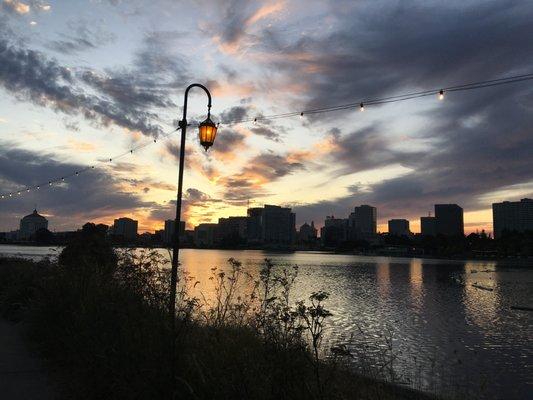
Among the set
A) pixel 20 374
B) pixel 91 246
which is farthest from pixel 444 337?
pixel 20 374

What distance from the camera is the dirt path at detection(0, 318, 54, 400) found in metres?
5.87

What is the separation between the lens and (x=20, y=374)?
266 inches

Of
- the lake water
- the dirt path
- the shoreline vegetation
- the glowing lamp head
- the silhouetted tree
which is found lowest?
the lake water

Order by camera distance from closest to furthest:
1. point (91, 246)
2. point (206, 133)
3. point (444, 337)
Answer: point (206, 133)
point (91, 246)
point (444, 337)

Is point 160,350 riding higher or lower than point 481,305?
higher

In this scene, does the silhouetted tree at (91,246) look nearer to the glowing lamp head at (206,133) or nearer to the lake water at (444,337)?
the lake water at (444,337)

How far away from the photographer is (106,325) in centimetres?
678

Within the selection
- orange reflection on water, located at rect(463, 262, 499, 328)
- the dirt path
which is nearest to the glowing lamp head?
the dirt path

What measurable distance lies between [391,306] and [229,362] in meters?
23.6

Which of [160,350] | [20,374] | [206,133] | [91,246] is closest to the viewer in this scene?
[160,350]

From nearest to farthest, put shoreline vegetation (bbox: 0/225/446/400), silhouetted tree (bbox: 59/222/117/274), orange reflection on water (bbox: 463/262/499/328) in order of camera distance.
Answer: shoreline vegetation (bbox: 0/225/446/400)
silhouetted tree (bbox: 59/222/117/274)
orange reflection on water (bbox: 463/262/499/328)

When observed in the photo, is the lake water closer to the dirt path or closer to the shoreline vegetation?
the shoreline vegetation

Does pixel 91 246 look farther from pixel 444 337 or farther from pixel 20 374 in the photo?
pixel 444 337

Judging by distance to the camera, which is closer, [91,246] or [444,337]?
[91,246]
